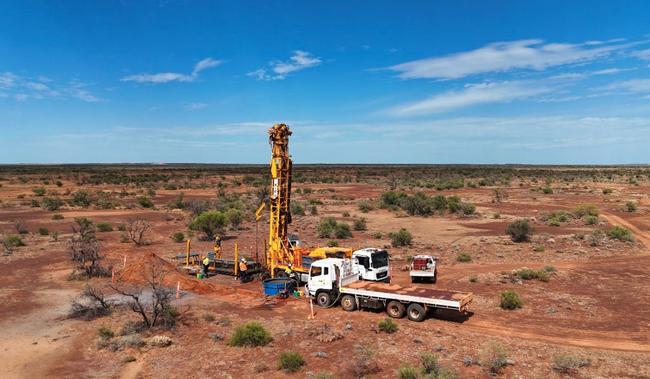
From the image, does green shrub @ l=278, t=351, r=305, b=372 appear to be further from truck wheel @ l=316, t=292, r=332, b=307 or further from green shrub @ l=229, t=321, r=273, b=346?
truck wheel @ l=316, t=292, r=332, b=307

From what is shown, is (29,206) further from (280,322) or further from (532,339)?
(532,339)

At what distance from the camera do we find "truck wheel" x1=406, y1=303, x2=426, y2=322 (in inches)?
641

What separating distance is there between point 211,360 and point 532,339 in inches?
400

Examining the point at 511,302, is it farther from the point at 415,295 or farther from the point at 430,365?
the point at 430,365

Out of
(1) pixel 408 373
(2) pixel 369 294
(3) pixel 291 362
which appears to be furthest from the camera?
(2) pixel 369 294

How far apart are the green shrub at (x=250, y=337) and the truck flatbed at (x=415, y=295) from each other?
171 inches

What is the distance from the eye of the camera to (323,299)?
1858 cm

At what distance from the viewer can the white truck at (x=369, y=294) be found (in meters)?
16.2

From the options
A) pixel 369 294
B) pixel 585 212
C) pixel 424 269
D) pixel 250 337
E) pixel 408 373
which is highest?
pixel 585 212

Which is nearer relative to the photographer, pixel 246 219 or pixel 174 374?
pixel 174 374

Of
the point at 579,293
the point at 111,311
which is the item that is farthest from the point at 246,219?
the point at 579,293

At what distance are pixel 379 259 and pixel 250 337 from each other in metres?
7.80

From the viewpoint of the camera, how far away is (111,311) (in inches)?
703

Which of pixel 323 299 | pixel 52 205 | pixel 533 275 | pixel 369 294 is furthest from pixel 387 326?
pixel 52 205
